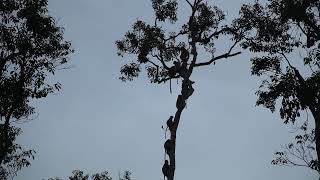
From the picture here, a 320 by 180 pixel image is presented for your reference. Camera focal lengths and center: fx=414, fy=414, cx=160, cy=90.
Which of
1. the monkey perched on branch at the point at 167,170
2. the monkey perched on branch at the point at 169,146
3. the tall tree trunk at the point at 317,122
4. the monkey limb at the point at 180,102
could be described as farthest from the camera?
the monkey limb at the point at 180,102

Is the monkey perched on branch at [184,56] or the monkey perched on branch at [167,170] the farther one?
the monkey perched on branch at [184,56]

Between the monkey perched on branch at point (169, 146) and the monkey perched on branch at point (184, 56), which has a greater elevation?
the monkey perched on branch at point (184, 56)

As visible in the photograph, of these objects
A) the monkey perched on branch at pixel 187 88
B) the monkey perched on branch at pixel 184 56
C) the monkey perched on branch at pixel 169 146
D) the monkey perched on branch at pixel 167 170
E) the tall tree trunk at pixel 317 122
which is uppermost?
the monkey perched on branch at pixel 184 56

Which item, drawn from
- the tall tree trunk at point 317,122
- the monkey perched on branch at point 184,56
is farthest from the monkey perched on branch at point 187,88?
the tall tree trunk at point 317,122

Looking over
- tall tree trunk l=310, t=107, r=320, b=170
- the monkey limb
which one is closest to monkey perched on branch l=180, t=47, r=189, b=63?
the monkey limb

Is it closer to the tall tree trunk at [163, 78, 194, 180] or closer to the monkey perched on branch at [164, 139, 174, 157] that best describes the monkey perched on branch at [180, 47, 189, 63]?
the tall tree trunk at [163, 78, 194, 180]

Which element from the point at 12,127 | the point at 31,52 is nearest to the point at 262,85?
the point at 31,52

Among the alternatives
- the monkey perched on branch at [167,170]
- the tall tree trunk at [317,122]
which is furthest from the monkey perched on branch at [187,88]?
the tall tree trunk at [317,122]

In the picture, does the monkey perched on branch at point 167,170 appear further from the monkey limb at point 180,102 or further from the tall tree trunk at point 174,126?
the monkey limb at point 180,102

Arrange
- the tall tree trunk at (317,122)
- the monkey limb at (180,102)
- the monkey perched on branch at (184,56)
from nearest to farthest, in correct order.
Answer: the tall tree trunk at (317,122), the monkey limb at (180,102), the monkey perched on branch at (184,56)

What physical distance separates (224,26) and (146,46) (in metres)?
4.00

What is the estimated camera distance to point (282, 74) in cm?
1961

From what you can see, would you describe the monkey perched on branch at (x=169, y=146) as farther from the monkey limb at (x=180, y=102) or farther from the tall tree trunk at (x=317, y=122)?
the tall tree trunk at (x=317, y=122)

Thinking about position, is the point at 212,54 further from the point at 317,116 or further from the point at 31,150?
the point at 31,150
